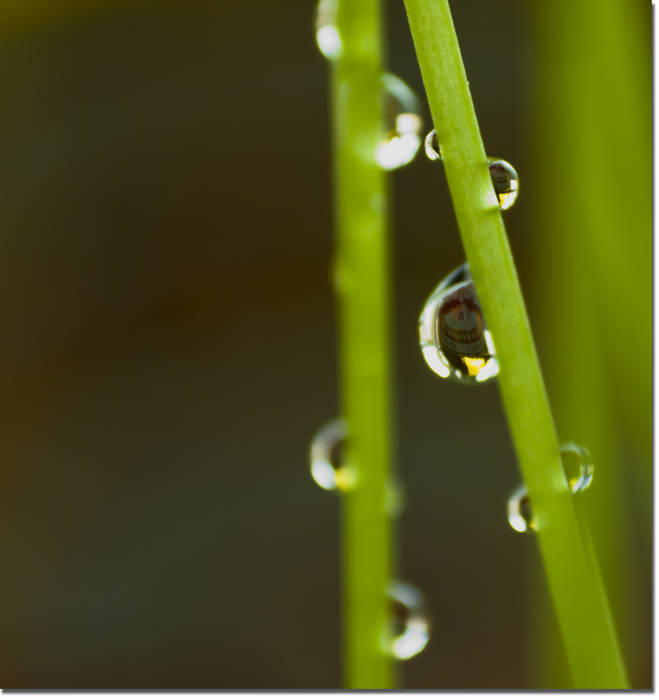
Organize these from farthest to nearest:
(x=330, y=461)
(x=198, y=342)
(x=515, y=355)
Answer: (x=198, y=342) → (x=330, y=461) → (x=515, y=355)

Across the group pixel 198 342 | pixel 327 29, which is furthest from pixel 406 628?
pixel 198 342

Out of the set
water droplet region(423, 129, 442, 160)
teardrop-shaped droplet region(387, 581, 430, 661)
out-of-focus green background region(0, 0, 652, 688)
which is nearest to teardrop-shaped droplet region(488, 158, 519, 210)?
water droplet region(423, 129, 442, 160)

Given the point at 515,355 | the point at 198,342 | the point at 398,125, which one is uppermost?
the point at 198,342

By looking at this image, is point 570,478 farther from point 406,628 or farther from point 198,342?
point 198,342

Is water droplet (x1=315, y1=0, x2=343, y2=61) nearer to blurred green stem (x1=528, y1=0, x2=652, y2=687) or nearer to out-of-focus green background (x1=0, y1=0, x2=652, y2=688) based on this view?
blurred green stem (x1=528, y1=0, x2=652, y2=687)

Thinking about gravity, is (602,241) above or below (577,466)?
above

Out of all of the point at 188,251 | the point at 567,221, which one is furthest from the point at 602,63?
the point at 188,251

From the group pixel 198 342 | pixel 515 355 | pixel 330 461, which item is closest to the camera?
pixel 515 355
